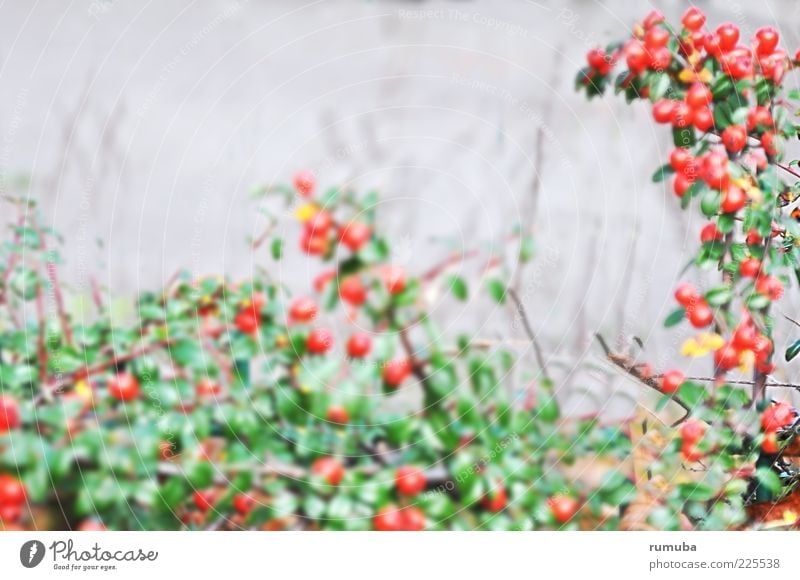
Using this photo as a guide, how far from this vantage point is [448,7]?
940 millimetres

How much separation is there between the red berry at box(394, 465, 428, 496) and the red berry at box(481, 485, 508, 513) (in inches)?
2.6

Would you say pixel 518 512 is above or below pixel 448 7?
below

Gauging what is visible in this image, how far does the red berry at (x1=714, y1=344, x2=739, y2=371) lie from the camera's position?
1.00m

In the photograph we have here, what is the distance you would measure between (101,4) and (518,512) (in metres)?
0.66

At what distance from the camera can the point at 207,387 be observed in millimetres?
866

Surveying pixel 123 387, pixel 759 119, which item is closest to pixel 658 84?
pixel 759 119

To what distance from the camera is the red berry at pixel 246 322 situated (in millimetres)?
869

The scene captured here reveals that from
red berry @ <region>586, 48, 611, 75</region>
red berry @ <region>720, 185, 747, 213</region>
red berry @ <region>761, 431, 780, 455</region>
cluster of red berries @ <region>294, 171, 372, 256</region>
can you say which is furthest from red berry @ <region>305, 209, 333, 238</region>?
red berry @ <region>761, 431, 780, 455</region>

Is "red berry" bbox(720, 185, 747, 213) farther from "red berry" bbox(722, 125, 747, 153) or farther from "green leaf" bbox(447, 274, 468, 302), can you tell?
"green leaf" bbox(447, 274, 468, 302)

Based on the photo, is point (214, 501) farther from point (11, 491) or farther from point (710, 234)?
point (710, 234)

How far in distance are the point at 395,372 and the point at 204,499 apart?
22 cm
